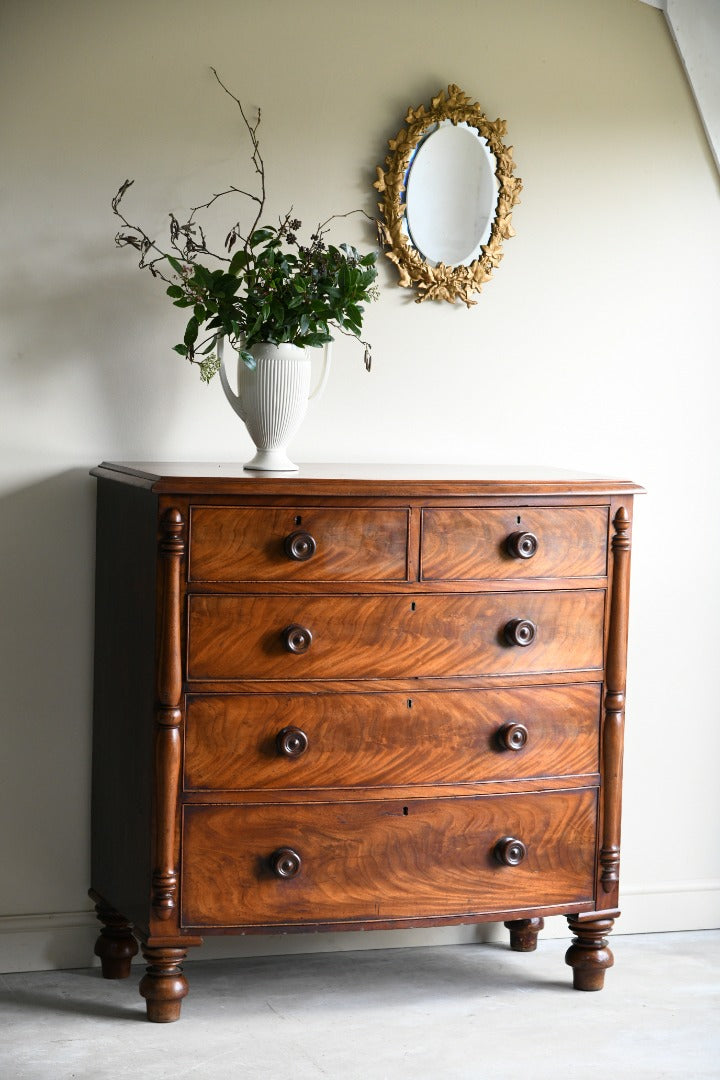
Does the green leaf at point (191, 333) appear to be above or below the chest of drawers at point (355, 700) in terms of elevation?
above

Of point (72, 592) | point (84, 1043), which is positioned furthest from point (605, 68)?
point (84, 1043)

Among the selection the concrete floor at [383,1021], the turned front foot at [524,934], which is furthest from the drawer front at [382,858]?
the turned front foot at [524,934]

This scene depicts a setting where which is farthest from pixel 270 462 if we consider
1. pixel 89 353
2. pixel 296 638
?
pixel 89 353

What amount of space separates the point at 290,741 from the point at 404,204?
1.35 metres

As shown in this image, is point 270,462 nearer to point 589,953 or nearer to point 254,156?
point 254,156

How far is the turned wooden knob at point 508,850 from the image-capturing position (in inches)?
113

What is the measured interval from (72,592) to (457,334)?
1.13 metres

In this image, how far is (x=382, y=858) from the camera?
2799 mm

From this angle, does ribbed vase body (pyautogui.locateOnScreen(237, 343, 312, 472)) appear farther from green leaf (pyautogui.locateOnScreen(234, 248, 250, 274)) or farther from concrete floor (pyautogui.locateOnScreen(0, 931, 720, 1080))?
concrete floor (pyautogui.locateOnScreen(0, 931, 720, 1080))

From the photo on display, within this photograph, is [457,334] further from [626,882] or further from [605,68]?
[626,882]

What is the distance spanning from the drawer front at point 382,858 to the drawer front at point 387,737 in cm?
6

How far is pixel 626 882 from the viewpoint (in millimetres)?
3570

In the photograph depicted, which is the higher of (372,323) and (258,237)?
(258,237)

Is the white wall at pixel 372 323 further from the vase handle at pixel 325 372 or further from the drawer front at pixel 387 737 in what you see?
the drawer front at pixel 387 737
